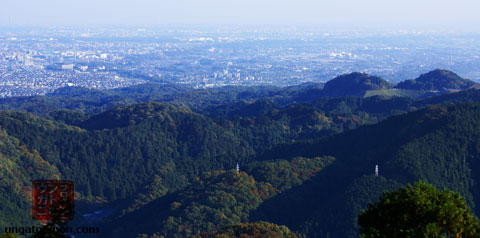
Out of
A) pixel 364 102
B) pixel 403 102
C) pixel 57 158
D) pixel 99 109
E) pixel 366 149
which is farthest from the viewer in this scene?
pixel 99 109

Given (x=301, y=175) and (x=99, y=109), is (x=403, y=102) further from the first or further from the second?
(x=99, y=109)

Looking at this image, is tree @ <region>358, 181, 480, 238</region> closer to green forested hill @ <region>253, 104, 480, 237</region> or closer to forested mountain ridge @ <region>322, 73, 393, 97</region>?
green forested hill @ <region>253, 104, 480, 237</region>

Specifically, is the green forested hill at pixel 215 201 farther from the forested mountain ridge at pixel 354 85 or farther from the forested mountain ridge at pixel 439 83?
the forested mountain ridge at pixel 439 83

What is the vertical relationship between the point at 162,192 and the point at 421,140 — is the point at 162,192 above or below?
below

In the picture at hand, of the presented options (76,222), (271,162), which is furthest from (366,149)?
(76,222)

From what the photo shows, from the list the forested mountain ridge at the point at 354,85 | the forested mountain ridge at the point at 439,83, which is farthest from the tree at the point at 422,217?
the forested mountain ridge at the point at 439,83

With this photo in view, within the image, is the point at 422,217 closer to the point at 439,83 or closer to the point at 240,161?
the point at 240,161

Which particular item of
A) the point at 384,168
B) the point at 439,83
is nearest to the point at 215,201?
the point at 384,168

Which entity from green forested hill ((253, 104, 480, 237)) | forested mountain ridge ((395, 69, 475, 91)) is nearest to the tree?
green forested hill ((253, 104, 480, 237))
